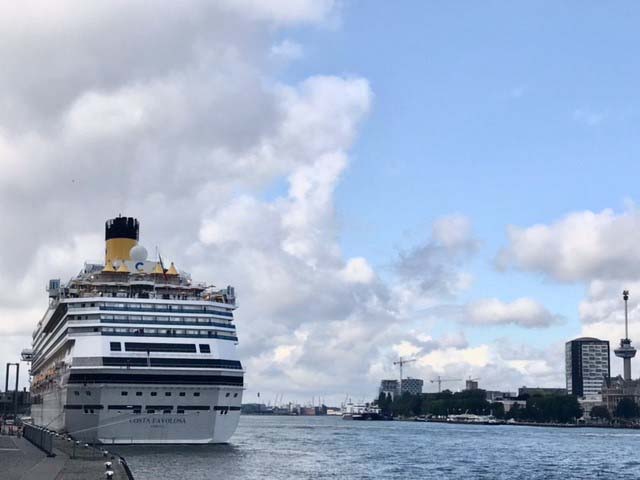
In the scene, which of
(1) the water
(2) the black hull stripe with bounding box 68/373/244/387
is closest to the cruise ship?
(2) the black hull stripe with bounding box 68/373/244/387

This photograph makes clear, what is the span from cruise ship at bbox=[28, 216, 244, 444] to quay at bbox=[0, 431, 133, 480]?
547cm

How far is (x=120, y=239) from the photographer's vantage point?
12375 centimetres

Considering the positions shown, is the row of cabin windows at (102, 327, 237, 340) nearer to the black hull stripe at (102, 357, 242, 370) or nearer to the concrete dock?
the black hull stripe at (102, 357, 242, 370)

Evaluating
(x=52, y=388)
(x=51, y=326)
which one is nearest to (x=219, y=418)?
(x=52, y=388)

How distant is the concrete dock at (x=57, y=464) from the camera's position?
6581cm

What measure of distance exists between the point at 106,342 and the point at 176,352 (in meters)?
7.10

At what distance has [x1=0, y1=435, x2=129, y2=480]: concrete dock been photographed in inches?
2591

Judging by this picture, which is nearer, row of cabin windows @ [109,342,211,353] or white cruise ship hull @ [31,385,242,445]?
white cruise ship hull @ [31,385,242,445]

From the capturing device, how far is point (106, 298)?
337 feet

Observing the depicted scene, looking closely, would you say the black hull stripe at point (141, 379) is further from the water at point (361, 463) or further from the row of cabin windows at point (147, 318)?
the row of cabin windows at point (147, 318)

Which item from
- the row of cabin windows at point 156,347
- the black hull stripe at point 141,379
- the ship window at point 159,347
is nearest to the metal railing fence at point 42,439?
the black hull stripe at point 141,379

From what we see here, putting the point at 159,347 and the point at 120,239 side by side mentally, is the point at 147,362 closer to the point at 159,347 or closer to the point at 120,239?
the point at 159,347

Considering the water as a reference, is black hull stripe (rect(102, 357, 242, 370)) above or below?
above

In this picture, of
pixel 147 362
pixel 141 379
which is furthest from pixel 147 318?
pixel 141 379
